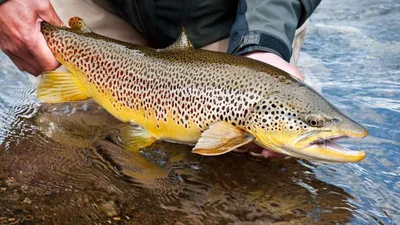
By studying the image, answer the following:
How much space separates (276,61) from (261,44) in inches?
5.3

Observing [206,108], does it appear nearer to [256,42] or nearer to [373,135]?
[256,42]

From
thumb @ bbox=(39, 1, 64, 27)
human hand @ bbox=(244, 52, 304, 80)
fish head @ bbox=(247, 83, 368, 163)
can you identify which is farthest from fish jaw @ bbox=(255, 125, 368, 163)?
thumb @ bbox=(39, 1, 64, 27)

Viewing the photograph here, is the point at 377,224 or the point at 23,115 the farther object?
the point at 23,115

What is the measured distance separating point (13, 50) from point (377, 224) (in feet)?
6.35

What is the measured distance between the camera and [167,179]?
2.40m

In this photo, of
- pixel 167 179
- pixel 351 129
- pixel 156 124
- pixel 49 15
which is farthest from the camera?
pixel 49 15

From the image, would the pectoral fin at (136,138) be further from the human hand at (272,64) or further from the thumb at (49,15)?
the thumb at (49,15)

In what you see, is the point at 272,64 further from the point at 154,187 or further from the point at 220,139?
the point at 154,187

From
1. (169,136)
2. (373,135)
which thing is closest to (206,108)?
(169,136)

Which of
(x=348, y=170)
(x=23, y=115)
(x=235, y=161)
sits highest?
(x=348, y=170)

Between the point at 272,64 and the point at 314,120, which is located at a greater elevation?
the point at 272,64

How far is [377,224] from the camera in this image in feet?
6.95

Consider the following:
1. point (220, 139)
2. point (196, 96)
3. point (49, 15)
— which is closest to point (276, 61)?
point (196, 96)

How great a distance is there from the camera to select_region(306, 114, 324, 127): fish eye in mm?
2158
